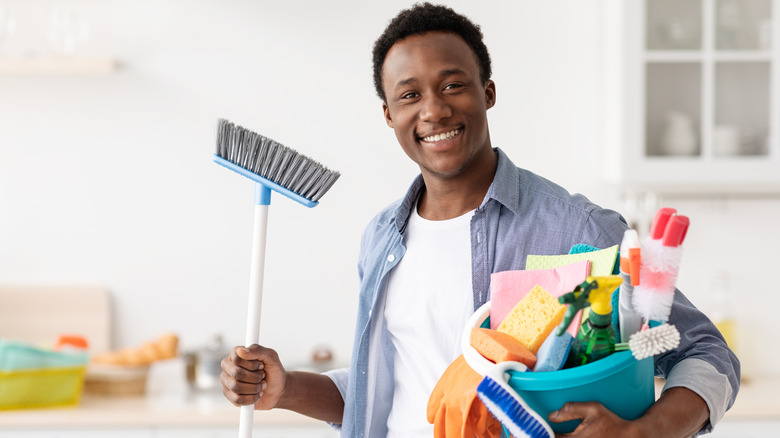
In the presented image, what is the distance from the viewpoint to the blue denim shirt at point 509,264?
920mm

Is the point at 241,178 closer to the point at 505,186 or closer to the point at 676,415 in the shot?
the point at 505,186

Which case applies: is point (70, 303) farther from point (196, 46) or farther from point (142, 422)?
point (196, 46)

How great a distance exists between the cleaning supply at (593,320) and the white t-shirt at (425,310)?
33cm

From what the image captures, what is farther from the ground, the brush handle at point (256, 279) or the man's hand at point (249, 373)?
the brush handle at point (256, 279)

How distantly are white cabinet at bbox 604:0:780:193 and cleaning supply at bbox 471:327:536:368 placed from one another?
1.53 metres

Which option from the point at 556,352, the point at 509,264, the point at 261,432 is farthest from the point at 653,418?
the point at 261,432

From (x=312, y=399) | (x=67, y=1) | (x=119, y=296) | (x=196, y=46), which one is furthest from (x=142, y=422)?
(x=67, y=1)

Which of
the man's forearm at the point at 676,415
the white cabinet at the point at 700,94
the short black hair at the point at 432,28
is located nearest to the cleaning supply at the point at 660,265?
the man's forearm at the point at 676,415

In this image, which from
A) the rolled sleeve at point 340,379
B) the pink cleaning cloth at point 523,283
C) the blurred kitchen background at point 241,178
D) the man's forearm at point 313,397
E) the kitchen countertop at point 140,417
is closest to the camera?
the pink cleaning cloth at point 523,283

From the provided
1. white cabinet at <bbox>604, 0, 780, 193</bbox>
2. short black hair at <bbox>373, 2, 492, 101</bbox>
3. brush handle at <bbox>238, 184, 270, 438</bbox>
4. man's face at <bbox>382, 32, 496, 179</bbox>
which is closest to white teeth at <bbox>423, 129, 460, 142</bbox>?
man's face at <bbox>382, 32, 496, 179</bbox>

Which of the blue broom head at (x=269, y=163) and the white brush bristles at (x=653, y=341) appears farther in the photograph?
the blue broom head at (x=269, y=163)

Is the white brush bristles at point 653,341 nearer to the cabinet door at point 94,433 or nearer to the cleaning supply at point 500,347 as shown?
the cleaning supply at point 500,347

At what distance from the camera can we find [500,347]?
2.54 feet

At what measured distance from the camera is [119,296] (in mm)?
2467
